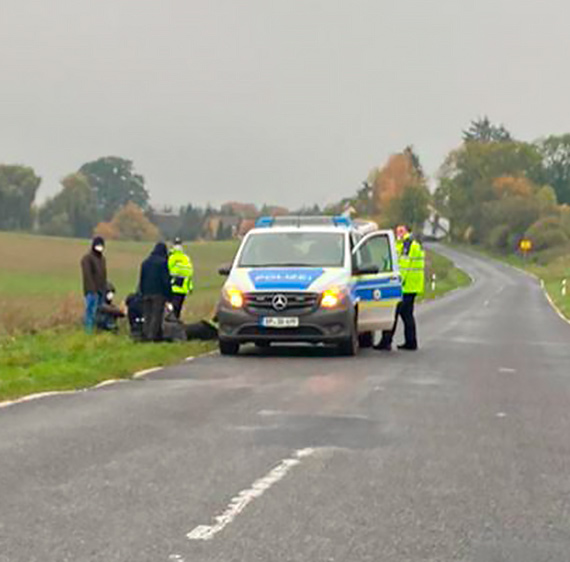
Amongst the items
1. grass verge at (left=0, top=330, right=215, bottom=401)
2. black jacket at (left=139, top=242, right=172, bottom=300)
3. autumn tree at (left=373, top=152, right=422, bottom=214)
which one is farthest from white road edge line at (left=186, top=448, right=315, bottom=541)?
autumn tree at (left=373, top=152, right=422, bottom=214)

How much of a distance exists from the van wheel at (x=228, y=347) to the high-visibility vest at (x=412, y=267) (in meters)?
3.29

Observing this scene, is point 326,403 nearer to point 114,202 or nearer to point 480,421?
point 480,421

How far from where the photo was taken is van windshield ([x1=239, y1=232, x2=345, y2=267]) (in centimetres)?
1570

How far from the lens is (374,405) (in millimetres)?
9992

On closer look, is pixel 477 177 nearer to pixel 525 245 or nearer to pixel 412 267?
pixel 525 245

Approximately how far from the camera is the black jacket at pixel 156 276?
16031mm

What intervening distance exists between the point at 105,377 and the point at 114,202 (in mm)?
172789

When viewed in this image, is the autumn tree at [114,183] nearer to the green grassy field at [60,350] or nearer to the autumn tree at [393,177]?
the autumn tree at [393,177]

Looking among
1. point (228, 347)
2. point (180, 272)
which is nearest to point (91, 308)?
point (180, 272)

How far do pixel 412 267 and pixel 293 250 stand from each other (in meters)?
2.24

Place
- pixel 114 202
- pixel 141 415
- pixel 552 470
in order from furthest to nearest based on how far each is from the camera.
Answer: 1. pixel 114 202
2. pixel 141 415
3. pixel 552 470

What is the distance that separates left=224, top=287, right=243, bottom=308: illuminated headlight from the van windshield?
0.84 meters

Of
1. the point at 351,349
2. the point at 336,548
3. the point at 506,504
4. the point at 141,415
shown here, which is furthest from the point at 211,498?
the point at 351,349

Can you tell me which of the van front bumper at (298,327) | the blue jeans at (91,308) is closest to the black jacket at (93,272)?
the blue jeans at (91,308)
